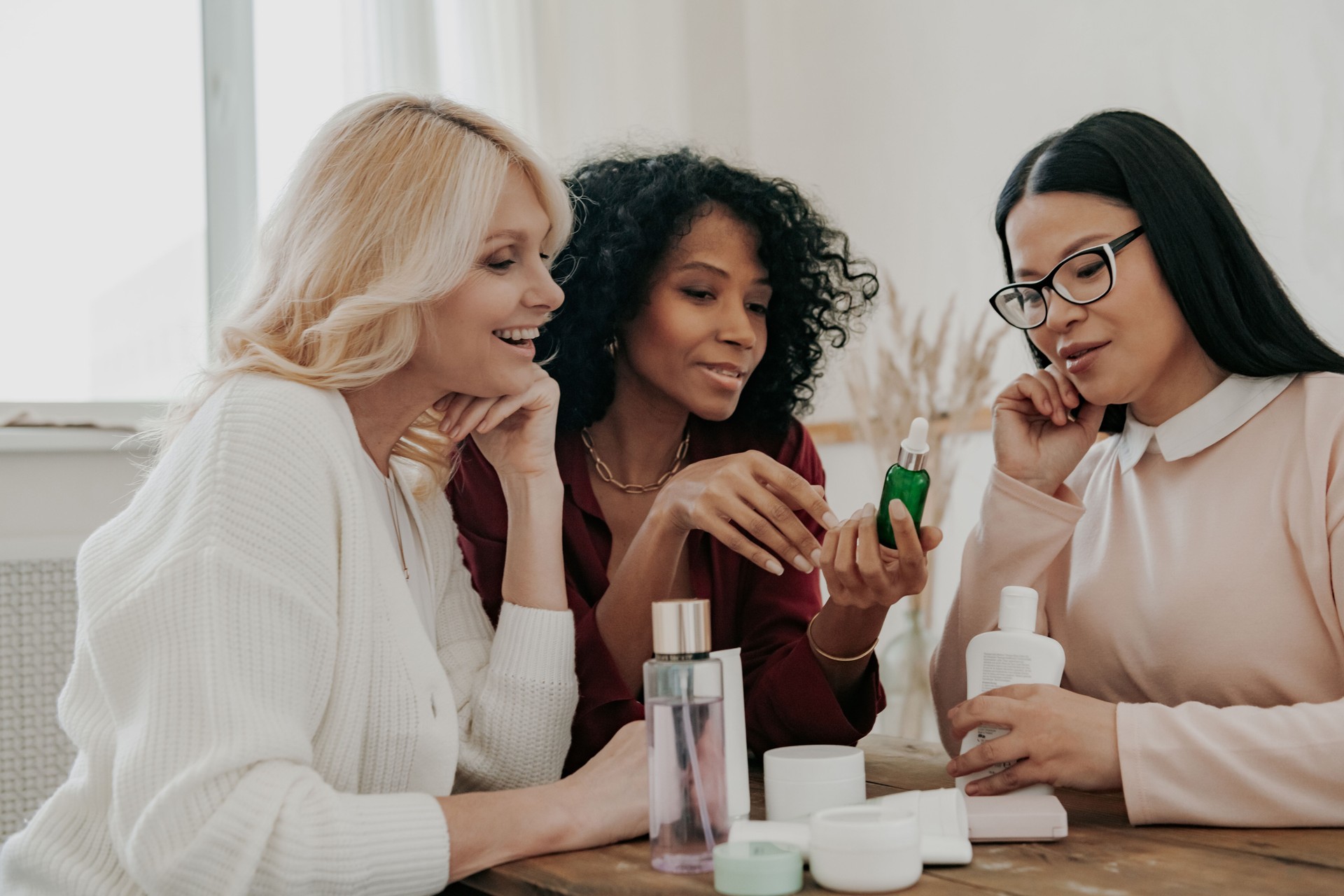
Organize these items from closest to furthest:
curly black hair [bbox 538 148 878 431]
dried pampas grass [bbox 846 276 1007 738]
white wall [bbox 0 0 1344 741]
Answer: curly black hair [bbox 538 148 878 431] < white wall [bbox 0 0 1344 741] < dried pampas grass [bbox 846 276 1007 738]

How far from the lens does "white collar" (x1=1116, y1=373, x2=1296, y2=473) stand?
3.80 ft

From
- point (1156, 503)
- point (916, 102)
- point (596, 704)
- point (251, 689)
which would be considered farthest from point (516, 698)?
point (916, 102)

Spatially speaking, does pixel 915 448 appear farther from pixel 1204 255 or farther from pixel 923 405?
pixel 923 405

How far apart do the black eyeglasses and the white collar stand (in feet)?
→ 0.52

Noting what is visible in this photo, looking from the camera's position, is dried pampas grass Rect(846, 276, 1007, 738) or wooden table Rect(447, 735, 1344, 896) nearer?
wooden table Rect(447, 735, 1344, 896)

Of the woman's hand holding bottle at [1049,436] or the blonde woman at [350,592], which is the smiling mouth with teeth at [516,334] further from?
the woman's hand holding bottle at [1049,436]

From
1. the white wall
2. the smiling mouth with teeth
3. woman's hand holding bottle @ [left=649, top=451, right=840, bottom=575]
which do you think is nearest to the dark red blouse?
woman's hand holding bottle @ [left=649, top=451, right=840, bottom=575]

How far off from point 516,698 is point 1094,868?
56cm

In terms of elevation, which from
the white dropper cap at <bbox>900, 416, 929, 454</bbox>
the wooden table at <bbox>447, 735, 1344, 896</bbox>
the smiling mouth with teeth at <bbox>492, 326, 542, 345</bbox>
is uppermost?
the smiling mouth with teeth at <bbox>492, 326, 542, 345</bbox>

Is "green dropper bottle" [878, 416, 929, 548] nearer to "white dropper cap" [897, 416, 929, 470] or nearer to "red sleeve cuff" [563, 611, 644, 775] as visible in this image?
"white dropper cap" [897, 416, 929, 470]

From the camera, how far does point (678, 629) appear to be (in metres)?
0.85

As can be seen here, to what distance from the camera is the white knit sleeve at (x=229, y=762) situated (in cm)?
81

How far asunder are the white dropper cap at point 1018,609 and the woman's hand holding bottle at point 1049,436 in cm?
32

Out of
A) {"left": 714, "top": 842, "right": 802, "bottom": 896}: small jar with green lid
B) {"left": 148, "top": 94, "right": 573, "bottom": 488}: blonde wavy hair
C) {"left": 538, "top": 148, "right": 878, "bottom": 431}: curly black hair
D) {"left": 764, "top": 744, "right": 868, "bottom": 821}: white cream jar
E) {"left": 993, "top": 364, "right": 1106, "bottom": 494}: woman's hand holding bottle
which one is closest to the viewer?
{"left": 714, "top": 842, "right": 802, "bottom": 896}: small jar with green lid
